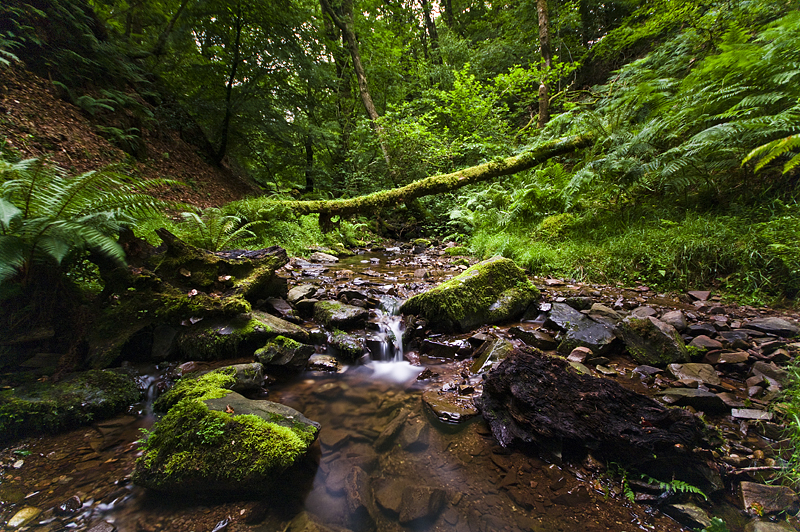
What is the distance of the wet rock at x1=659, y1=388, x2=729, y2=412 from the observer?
7.29 feet

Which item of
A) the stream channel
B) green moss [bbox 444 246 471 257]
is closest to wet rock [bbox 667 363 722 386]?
the stream channel

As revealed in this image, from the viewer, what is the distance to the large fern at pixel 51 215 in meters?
2.18

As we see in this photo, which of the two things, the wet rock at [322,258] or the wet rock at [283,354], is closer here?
the wet rock at [283,354]

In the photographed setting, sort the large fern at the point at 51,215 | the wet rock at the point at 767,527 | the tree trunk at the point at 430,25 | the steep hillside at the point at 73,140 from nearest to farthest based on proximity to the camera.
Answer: the wet rock at the point at 767,527, the large fern at the point at 51,215, the steep hillside at the point at 73,140, the tree trunk at the point at 430,25

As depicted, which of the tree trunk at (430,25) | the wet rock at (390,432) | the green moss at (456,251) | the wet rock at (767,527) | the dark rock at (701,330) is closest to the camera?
the wet rock at (767,527)

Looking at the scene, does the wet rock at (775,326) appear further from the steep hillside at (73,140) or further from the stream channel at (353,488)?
the steep hillside at (73,140)

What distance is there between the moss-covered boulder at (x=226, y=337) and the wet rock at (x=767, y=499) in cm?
369

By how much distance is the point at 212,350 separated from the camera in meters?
3.12

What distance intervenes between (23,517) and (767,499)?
3.95m

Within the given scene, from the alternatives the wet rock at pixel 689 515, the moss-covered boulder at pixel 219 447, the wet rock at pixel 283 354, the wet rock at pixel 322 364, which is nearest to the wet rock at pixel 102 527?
the moss-covered boulder at pixel 219 447

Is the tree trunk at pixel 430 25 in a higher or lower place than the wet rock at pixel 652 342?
higher

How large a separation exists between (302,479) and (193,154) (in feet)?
43.0

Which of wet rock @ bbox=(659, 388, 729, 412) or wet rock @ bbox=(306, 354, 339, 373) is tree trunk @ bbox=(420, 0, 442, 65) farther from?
wet rock @ bbox=(659, 388, 729, 412)

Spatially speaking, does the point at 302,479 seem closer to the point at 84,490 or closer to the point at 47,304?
the point at 84,490
